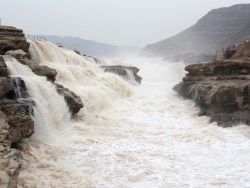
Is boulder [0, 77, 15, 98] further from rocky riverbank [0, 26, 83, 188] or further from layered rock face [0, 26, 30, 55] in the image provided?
layered rock face [0, 26, 30, 55]

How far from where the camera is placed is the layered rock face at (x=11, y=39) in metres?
17.0

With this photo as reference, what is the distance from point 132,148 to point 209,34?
95089 millimetres

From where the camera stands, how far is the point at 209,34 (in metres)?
102

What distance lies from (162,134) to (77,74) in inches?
316

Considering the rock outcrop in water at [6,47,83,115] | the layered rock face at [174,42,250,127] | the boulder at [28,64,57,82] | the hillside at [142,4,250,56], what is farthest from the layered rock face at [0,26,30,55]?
the hillside at [142,4,250,56]

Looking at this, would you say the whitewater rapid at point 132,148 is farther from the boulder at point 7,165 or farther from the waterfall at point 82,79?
the boulder at point 7,165

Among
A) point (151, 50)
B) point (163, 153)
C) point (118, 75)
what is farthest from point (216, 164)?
point (151, 50)

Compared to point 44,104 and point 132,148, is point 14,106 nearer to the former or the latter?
point 44,104

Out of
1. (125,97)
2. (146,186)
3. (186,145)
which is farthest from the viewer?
(125,97)

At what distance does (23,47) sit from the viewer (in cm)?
1786

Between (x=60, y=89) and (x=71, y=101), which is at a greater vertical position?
(x=60, y=89)

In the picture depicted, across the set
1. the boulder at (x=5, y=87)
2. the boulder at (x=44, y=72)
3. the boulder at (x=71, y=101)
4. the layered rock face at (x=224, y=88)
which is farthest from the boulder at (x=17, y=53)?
the layered rock face at (x=224, y=88)

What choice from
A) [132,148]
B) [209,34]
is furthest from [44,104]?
[209,34]

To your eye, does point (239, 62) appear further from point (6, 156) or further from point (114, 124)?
point (6, 156)
